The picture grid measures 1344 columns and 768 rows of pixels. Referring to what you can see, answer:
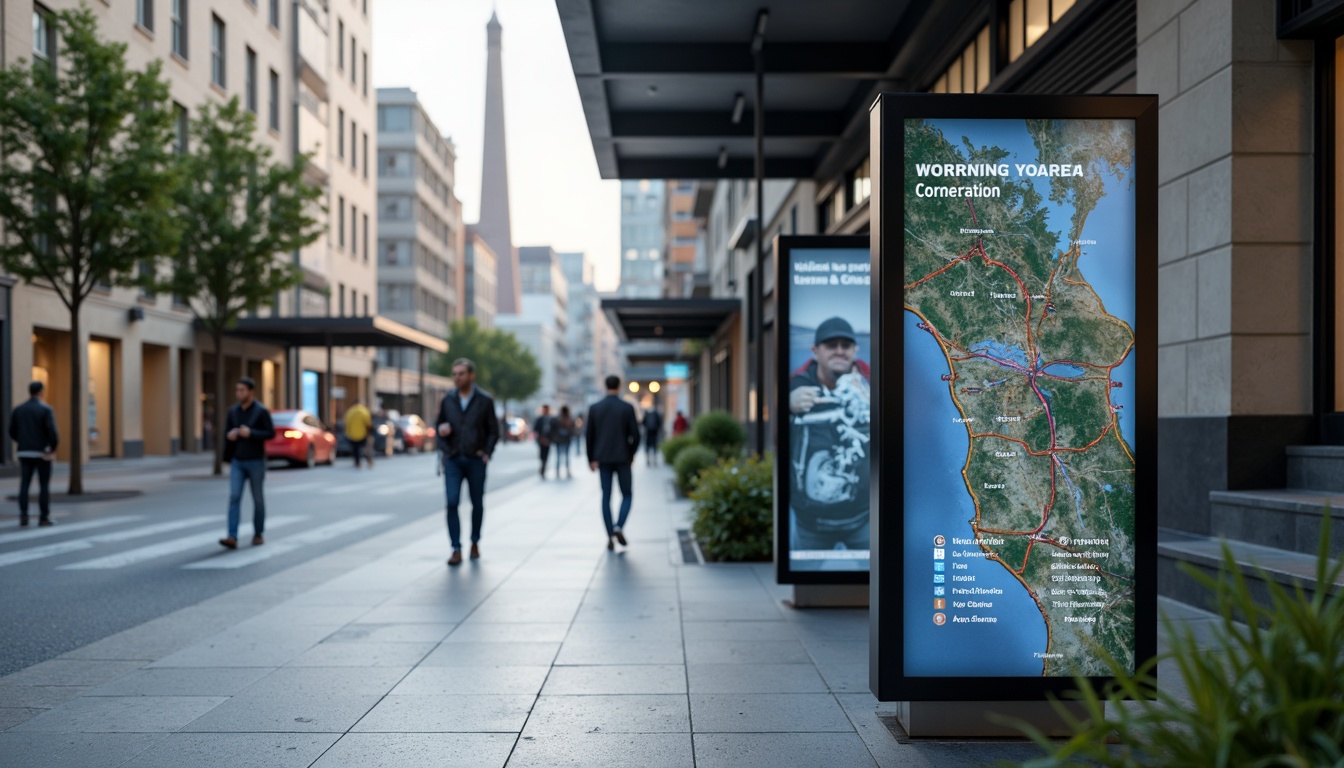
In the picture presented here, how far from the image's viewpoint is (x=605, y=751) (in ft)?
15.3

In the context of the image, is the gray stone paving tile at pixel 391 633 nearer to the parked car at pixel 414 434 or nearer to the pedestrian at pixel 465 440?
the pedestrian at pixel 465 440

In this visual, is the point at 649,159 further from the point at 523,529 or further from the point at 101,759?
the point at 101,759

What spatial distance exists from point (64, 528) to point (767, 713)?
39.8 ft

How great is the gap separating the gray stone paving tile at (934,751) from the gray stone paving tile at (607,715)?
825mm

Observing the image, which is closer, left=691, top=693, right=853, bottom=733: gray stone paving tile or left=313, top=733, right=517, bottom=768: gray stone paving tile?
left=313, top=733, right=517, bottom=768: gray stone paving tile

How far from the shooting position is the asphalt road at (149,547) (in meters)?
8.02

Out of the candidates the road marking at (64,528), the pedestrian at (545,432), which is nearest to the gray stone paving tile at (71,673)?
the road marking at (64,528)

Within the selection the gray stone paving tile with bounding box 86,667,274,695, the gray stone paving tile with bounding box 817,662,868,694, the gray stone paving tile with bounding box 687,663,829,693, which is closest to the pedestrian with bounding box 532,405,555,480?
the gray stone paving tile with bounding box 86,667,274,695

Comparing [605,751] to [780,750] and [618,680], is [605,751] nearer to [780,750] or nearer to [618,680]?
[780,750]

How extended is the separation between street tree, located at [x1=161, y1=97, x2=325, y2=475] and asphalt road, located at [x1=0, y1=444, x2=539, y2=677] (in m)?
4.98

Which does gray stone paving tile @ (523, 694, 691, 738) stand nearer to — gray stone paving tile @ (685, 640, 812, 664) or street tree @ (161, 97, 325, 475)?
gray stone paving tile @ (685, 640, 812, 664)

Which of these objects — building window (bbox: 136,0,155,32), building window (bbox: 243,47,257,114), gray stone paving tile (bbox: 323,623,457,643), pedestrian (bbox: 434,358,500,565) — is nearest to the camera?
gray stone paving tile (bbox: 323,623,457,643)

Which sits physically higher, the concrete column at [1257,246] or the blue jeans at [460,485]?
the concrete column at [1257,246]

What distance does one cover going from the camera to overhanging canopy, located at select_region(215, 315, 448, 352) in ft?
122
